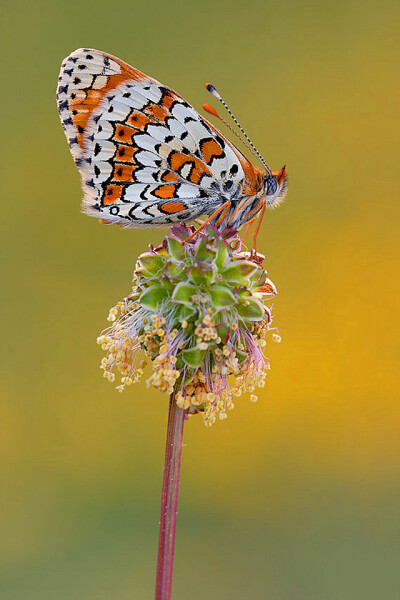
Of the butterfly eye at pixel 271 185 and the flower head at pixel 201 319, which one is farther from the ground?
the butterfly eye at pixel 271 185

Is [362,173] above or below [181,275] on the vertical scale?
above

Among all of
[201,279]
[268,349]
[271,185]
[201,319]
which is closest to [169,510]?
[201,319]

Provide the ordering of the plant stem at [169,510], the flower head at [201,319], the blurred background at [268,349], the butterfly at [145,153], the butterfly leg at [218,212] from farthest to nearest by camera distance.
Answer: the blurred background at [268,349], the butterfly at [145,153], the butterfly leg at [218,212], the flower head at [201,319], the plant stem at [169,510]

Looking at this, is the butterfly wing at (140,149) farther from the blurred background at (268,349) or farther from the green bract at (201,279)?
the blurred background at (268,349)

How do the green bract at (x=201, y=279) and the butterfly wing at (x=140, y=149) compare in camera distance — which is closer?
the green bract at (x=201, y=279)

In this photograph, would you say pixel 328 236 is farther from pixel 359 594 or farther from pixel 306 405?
pixel 359 594

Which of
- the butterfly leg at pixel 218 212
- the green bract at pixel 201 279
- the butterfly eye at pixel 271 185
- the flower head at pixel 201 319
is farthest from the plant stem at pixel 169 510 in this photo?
the butterfly eye at pixel 271 185

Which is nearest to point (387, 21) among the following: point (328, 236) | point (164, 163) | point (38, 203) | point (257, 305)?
point (328, 236)

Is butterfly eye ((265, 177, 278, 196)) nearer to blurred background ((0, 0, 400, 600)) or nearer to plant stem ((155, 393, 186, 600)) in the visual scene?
plant stem ((155, 393, 186, 600))
